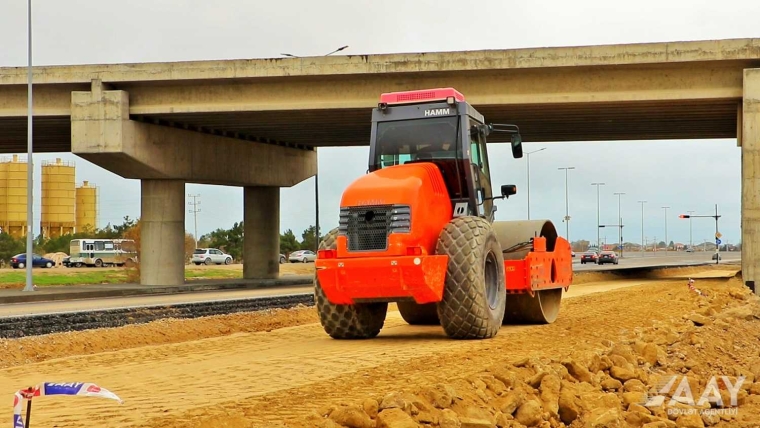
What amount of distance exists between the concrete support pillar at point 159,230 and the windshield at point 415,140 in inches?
1101

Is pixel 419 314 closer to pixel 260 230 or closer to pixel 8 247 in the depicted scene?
pixel 260 230

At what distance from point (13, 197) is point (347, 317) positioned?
10423 centimetres

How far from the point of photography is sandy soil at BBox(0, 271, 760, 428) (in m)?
9.34

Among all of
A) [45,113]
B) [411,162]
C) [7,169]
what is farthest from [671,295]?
[7,169]

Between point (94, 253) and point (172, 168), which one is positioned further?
point (94, 253)

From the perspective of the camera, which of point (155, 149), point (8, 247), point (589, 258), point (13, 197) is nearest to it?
point (155, 149)

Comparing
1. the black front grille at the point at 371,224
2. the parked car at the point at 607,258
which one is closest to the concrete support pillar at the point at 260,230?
the black front grille at the point at 371,224

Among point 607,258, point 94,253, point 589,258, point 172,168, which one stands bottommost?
point 589,258

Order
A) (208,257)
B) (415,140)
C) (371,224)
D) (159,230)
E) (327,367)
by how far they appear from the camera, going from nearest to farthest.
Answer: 1. (327,367)
2. (371,224)
3. (415,140)
4. (159,230)
5. (208,257)

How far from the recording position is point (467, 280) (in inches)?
586

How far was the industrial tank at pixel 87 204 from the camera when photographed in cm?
13475

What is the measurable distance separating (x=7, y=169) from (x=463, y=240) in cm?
10759

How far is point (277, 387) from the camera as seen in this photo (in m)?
11.2
